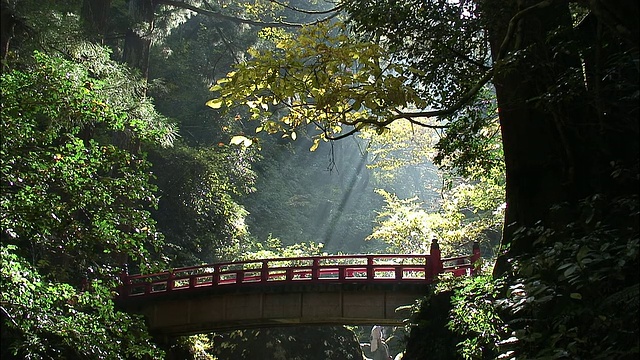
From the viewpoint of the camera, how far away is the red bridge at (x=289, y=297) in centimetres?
1142

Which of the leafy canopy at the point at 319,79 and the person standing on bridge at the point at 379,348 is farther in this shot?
the person standing on bridge at the point at 379,348

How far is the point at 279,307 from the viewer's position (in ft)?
38.7

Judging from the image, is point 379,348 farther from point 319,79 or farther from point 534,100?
point 319,79

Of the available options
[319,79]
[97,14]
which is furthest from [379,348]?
[319,79]

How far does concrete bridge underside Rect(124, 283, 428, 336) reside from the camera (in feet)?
37.6

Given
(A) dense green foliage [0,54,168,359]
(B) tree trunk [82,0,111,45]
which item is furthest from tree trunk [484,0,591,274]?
(B) tree trunk [82,0,111,45]

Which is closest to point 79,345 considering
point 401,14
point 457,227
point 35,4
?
point 401,14

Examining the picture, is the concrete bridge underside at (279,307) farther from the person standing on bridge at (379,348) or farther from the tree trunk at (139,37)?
the person standing on bridge at (379,348)

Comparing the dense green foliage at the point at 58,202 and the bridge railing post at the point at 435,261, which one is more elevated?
the bridge railing post at the point at 435,261

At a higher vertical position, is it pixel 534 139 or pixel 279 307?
pixel 279 307

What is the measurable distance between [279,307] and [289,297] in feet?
0.97

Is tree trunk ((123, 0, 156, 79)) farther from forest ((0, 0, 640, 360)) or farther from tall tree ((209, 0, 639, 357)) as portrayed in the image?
tall tree ((209, 0, 639, 357))

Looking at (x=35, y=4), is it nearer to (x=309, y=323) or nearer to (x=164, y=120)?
(x=164, y=120)

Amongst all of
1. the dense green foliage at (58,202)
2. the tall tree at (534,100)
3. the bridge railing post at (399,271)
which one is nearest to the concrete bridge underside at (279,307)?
the bridge railing post at (399,271)
